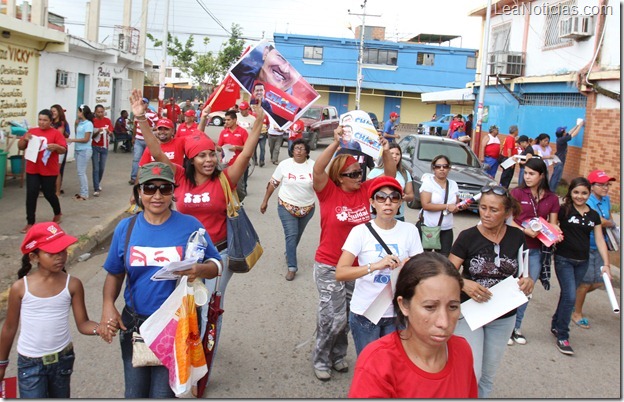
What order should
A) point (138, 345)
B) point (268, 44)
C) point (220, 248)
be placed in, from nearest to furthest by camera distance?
1. point (138, 345)
2. point (220, 248)
3. point (268, 44)

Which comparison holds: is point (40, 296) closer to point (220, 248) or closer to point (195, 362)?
point (195, 362)

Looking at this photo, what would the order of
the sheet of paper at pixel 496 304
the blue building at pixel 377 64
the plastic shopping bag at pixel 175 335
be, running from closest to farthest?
the plastic shopping bag at pixel 175 335 < the sheet of paper at pixel 496 304 < the blue building at pixel 377 64

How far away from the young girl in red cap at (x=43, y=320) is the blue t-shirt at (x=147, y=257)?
304 mm

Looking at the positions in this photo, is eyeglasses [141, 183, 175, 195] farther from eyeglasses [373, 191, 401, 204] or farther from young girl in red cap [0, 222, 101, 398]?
eyeglasses [373, 191, 401, 204]

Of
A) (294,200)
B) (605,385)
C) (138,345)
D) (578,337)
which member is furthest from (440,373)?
(294,200)

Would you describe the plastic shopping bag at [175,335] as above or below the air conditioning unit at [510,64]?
below

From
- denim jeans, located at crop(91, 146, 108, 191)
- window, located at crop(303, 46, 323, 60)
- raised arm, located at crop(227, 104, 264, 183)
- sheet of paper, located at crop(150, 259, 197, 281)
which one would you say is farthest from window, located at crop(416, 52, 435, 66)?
sheet of paper, located at crop(150, 259, 197, 281)

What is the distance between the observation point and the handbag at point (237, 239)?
460 cm

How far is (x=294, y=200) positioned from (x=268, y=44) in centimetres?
205

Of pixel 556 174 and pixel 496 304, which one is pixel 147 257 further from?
pixel 556 174

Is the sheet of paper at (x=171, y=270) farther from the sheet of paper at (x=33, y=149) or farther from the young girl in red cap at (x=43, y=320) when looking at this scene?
the sheet of paper at (x=33, y=149)

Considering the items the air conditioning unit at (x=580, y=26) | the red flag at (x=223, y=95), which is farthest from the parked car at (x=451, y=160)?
the red flag at (x=223, y=95)

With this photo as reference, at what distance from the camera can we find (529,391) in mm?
5090

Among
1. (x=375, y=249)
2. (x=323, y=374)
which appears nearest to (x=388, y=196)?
(x=375, y=249)
